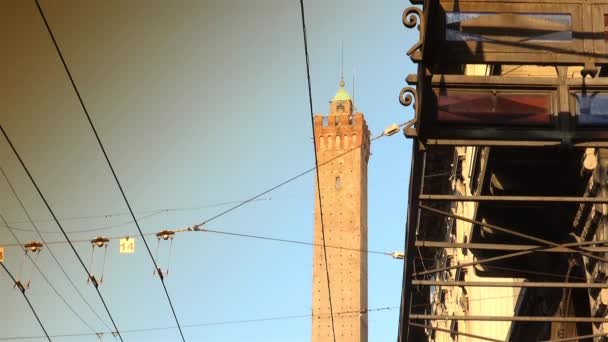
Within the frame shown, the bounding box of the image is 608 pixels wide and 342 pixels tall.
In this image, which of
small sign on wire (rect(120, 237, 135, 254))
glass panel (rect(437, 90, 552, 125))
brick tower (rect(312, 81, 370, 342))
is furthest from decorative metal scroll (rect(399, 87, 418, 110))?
brick tower (rect(312, 81, 370, 342))

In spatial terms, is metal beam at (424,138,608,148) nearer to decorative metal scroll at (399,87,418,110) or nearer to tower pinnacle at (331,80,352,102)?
decorative metal scroll at (399,87,418,110)

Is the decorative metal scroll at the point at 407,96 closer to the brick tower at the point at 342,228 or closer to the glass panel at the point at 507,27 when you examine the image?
the glass panel at the point at 507,27

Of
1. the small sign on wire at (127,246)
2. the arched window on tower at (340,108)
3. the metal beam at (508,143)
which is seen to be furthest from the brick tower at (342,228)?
the metal beam at (508,143)

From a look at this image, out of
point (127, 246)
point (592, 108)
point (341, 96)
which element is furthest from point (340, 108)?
point (592, 108)

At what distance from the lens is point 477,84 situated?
8164mm

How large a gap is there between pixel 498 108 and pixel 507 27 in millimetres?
622

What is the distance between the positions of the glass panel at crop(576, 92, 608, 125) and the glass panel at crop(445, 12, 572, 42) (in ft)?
1.57

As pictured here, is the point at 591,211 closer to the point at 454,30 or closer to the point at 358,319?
the point at 454,30

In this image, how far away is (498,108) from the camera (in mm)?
8234

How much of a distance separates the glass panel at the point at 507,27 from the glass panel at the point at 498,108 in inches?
16.7

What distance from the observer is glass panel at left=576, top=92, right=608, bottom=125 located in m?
8.27

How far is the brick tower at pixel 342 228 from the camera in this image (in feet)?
240

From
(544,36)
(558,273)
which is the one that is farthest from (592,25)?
(558,273)

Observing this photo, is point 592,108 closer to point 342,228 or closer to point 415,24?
point 415,24
